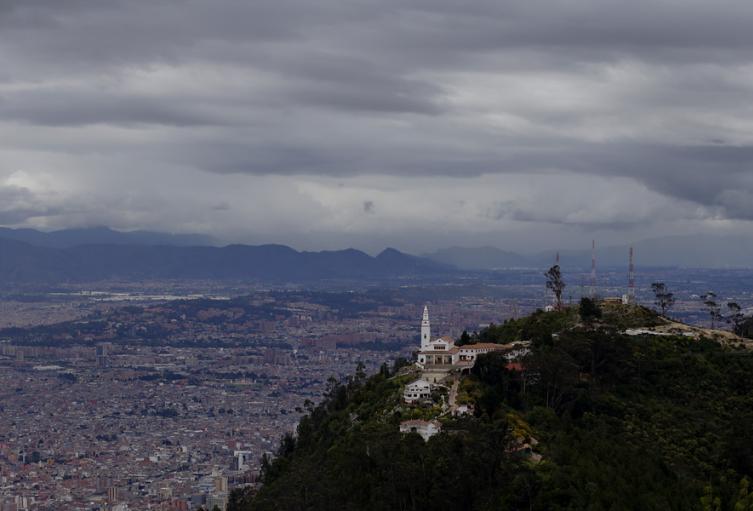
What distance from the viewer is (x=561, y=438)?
4234cm

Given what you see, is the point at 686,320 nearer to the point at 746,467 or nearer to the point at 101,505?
the point at 101,505

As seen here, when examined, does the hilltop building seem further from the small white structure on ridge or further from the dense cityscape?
→ the dense cityscape

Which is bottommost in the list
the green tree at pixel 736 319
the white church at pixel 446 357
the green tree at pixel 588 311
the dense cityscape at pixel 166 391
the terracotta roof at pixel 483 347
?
the dense cityscape at pixel 166 391

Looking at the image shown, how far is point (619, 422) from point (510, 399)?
4883 mm

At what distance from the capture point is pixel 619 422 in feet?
154

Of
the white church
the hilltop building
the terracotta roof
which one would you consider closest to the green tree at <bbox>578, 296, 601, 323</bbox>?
the white church

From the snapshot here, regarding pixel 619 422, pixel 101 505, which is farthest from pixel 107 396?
pixel 619 422

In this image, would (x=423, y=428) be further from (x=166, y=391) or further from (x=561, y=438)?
(x=166, y=391)

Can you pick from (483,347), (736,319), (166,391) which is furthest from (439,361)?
(166,391)

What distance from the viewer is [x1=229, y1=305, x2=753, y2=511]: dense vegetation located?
38.2 m

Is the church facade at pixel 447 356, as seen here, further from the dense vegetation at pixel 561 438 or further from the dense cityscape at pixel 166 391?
the dense cityscape at pixel 166 391

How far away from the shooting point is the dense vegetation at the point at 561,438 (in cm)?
3819

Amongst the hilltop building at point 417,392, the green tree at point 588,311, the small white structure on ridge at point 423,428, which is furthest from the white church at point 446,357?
the small white structure on ridge at point 423,428

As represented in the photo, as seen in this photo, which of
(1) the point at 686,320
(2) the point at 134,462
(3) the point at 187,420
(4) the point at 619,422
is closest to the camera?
(4) the point at 619,422
